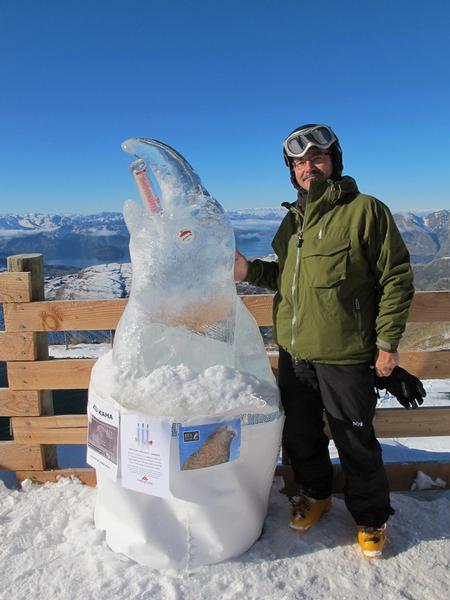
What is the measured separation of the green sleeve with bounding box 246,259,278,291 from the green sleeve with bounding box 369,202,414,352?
73cm

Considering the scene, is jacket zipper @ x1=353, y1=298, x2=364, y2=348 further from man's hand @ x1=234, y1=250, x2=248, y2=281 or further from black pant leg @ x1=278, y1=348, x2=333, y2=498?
man's hand @ x1=234, y1=250, x2=248, y2=281

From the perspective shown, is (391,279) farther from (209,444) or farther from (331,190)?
(209,444)

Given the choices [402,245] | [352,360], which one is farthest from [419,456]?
[402,245]

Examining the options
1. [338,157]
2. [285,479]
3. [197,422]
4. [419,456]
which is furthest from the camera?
[419,456]

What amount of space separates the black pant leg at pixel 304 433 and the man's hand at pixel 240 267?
513 mm

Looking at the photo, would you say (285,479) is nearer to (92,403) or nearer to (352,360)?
(352,360)

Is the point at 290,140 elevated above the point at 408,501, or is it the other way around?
the point at 290,140

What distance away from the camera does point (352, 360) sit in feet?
7.41

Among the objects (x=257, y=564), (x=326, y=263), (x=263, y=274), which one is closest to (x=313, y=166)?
(x=326, y=263)

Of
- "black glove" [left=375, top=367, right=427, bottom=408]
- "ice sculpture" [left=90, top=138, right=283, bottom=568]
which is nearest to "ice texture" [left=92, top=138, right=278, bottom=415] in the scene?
"ice sculpture" [left=90, top=138, right=283, bottom=568]

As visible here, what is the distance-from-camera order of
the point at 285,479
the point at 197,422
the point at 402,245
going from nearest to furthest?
1. the point at 197,422
2. the point at 402,245
3. the point at 285,479

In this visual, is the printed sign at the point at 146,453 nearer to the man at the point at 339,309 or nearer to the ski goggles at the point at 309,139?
the man at the point at 339,309

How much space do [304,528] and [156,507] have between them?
0.98 meters

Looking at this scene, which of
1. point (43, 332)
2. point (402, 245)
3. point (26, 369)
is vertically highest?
point (402, 245)
